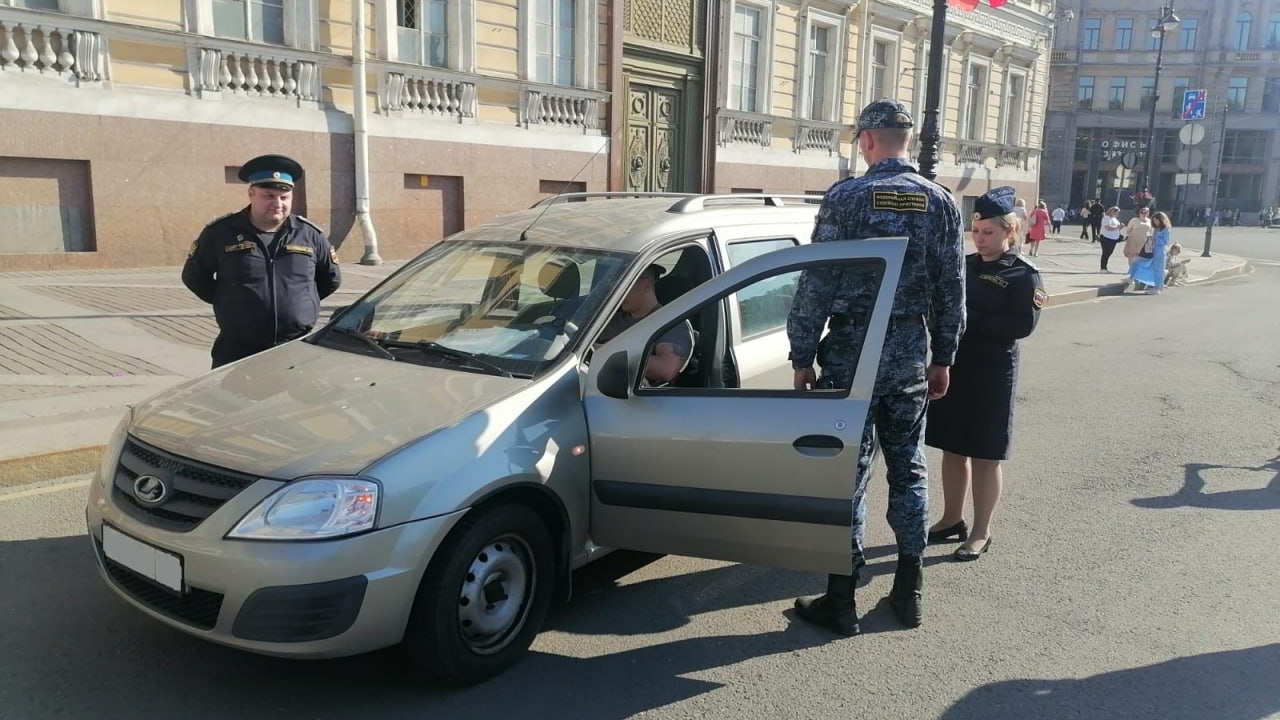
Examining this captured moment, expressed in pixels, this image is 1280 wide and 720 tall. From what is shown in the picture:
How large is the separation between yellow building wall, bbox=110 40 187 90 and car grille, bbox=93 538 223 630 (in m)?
10.6

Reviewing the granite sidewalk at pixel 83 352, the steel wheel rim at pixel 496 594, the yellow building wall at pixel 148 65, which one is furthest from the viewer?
the yellow building wall at pixel 148 65

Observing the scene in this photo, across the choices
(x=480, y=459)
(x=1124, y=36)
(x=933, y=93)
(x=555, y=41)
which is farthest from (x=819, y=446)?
(x=1124, y=36)

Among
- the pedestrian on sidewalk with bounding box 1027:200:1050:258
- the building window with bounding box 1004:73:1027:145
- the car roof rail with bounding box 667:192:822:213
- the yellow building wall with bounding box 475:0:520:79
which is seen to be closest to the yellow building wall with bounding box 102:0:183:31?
the yellow building wall with bounding box 475:0:520:79

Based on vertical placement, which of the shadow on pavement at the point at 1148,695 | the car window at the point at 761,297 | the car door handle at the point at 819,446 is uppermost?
the car window at the point at 761,297

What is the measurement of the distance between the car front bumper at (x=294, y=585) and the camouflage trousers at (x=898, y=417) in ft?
5.33

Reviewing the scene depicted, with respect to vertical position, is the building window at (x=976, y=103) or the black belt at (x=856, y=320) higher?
the building window at (x=976, y=103)

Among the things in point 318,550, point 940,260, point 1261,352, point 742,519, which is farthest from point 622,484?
point 1261,352

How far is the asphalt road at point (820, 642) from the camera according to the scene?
10.4 ft

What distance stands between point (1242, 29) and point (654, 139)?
226 feet

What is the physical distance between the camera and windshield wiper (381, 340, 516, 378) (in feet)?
11.7

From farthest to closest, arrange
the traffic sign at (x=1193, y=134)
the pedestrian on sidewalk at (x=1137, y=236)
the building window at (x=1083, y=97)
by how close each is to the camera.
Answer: the building window at (x=1083, y=97) < the traffic sign at (x=1193, y=134) < the pedestrian on sidewalk at (x=1137, y=236)

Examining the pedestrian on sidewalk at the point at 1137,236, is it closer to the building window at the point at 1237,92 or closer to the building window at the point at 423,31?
the building window at the point at 423,31

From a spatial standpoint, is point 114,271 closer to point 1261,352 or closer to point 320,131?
point 320,131

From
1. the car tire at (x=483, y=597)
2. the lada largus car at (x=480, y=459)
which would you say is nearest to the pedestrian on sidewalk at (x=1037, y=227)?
the lada largus car at (x=480, y=459)
